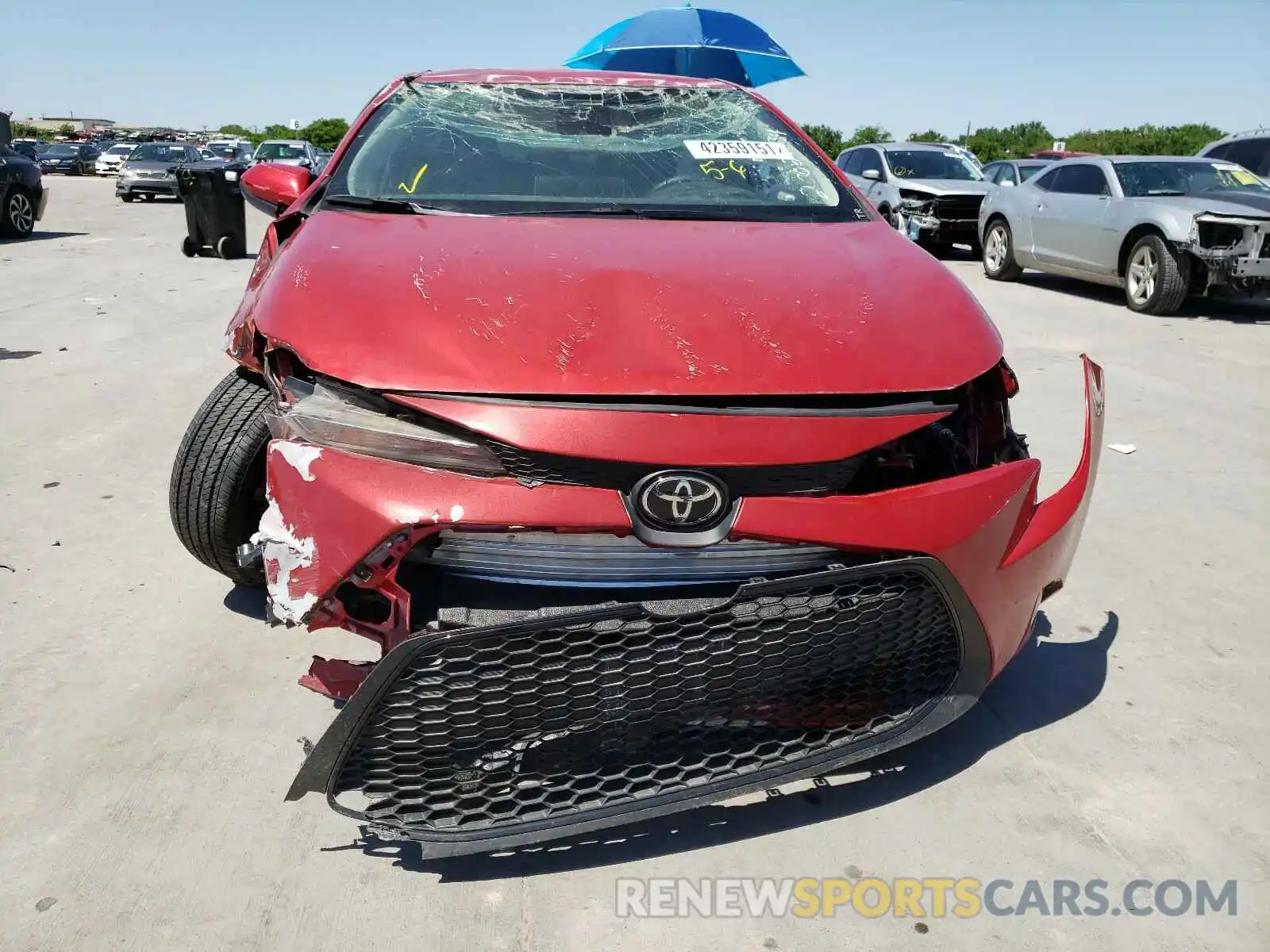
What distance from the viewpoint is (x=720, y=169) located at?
3205mm

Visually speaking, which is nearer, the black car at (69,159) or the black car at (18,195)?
the black car at (18,195)

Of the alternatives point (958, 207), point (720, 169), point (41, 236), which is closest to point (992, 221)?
point (958, 207)

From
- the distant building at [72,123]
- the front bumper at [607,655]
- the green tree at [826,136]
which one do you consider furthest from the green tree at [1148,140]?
the distant building at [72,123]

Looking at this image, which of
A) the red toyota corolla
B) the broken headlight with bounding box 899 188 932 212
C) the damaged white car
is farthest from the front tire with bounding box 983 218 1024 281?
the red toyota corolla

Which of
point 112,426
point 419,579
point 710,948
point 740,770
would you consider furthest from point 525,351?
point 112,426

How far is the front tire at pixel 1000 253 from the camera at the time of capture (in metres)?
11.4

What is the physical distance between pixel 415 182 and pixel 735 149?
3.31ft

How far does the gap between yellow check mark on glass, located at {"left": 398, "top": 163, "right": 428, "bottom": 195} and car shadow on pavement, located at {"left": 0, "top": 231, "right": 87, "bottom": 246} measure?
12.1 metres

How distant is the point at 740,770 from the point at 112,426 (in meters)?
3.94

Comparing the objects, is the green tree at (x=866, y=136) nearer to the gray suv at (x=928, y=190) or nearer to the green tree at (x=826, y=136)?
the green tree at (x=826, y=136)

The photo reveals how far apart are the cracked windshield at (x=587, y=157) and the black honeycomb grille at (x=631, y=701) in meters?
1.36

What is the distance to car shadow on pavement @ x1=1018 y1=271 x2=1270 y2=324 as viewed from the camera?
29.8ft

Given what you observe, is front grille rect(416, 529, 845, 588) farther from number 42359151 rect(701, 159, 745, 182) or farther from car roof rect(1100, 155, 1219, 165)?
car roof rect(1100, 155, 1219, 165)

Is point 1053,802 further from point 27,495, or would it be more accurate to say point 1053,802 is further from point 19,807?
point 27,495
